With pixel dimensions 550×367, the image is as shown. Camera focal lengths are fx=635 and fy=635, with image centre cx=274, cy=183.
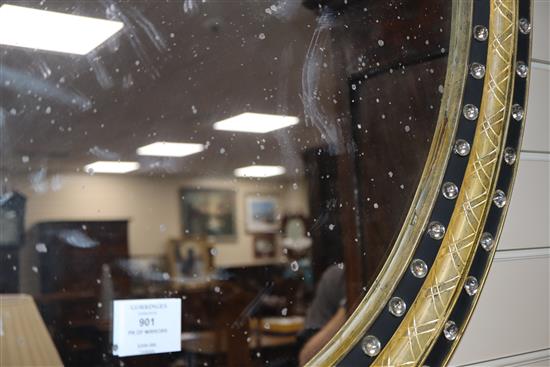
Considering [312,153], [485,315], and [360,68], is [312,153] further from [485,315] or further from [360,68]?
[485,315]

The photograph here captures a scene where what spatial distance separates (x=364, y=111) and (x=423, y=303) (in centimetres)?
21

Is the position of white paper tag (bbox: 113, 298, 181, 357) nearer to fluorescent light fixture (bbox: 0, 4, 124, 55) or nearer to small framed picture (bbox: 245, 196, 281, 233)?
small framed picture (bbox: 245, 196, 281, 233)

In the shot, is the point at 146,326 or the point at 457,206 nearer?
the point at 146,326

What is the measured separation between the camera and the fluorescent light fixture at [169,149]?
59 cm

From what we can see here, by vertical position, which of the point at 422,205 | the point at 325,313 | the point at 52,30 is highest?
the point at 52,30

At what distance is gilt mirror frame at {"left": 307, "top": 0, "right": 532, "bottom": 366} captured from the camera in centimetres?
62

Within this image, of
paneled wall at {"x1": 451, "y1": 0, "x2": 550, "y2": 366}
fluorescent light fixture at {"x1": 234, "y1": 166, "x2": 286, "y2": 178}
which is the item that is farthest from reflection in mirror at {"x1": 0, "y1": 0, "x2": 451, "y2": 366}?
paneled wall at {"x1": 451, "y1": 0, "x2": 550, "y2": 366}

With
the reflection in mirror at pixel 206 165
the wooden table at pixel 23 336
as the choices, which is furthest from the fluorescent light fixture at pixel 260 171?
the wooden table at pixel 23 336

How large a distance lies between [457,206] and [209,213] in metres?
0.26

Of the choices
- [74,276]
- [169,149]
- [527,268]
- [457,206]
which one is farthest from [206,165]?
[527,268]

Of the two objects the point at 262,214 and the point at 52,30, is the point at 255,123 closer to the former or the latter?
the point at 262,214

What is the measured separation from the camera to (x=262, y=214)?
626 mm

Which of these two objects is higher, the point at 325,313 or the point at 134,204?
the point at 134,204

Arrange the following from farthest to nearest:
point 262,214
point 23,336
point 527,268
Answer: point 527,268 < point 262,214 < point 23,336
